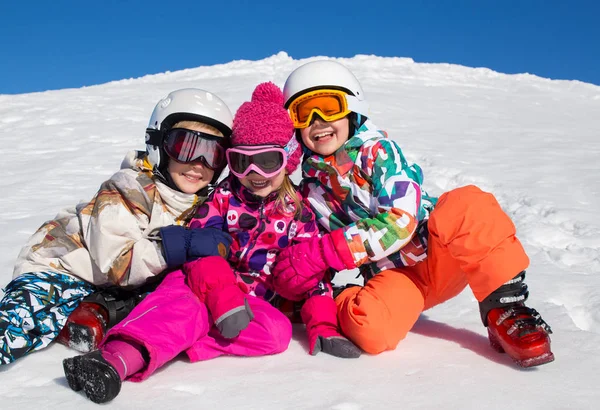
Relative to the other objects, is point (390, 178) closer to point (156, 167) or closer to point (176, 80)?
point (156, 167)

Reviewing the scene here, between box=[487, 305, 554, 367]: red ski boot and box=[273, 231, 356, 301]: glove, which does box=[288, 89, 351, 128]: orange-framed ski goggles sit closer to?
box=[273, 231, 356, 301]: glove

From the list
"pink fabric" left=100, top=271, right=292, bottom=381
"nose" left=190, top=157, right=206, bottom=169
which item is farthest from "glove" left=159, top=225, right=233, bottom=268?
"nose" left=190, top=157, right=206, bottom=169

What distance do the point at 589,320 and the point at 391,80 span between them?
13.1 metres

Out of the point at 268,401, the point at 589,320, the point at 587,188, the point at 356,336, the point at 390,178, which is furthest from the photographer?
the point at 587,188

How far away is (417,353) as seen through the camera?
2279 mm

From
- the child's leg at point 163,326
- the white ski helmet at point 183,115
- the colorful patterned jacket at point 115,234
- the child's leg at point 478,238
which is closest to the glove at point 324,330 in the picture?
the child's leg at point 163,326

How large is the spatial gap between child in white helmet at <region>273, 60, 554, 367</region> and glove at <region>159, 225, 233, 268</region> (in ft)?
1.06

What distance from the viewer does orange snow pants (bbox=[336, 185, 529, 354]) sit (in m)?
2.14

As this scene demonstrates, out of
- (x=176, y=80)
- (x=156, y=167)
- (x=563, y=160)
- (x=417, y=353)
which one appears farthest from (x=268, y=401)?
(x=176, y=80)

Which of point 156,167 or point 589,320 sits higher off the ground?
point 156,167

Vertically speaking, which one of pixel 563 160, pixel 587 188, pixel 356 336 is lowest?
pixel 356 336

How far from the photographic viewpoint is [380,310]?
230 centimetres

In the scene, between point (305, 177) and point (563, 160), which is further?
point (563, 160)

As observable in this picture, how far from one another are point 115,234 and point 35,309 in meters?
0.44
